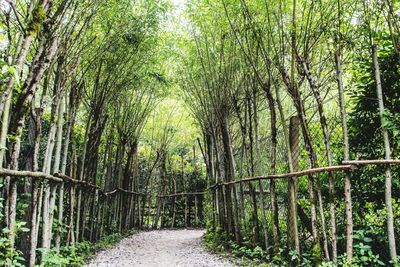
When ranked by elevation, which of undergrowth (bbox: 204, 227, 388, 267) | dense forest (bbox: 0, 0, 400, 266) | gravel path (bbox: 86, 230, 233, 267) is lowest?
gravel path (bbox: 86, 230, 233, 267)

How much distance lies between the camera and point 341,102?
395 centimetres

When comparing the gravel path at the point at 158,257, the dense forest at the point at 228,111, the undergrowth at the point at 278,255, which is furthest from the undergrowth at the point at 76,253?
the undergrowth at the point at 278,255

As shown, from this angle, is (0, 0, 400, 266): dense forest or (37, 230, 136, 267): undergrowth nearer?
(0, 0, 400, 266): dense forest

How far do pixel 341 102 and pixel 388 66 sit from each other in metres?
1.20

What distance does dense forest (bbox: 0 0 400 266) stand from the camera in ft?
12.2

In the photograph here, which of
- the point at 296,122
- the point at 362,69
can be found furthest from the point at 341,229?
the point at 362,69

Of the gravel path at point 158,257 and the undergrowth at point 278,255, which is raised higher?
the undergrowth at point 278,255

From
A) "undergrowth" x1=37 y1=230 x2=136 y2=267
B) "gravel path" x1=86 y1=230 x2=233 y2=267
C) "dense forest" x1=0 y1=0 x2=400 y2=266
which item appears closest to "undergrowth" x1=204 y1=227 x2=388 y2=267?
"dense forest" x1=0 y1=0 x2=400 y2=266

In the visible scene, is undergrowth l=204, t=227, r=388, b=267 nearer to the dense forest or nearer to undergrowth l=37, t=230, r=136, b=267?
the dense forest

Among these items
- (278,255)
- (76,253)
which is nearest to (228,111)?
(278,255)

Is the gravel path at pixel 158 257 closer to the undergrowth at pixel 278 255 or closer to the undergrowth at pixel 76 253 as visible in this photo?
the undergrowth at pixel 76 253

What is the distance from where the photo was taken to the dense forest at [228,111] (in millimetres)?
3707

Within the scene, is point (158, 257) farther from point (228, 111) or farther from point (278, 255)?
point (228, 111)

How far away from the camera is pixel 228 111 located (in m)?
7.78
